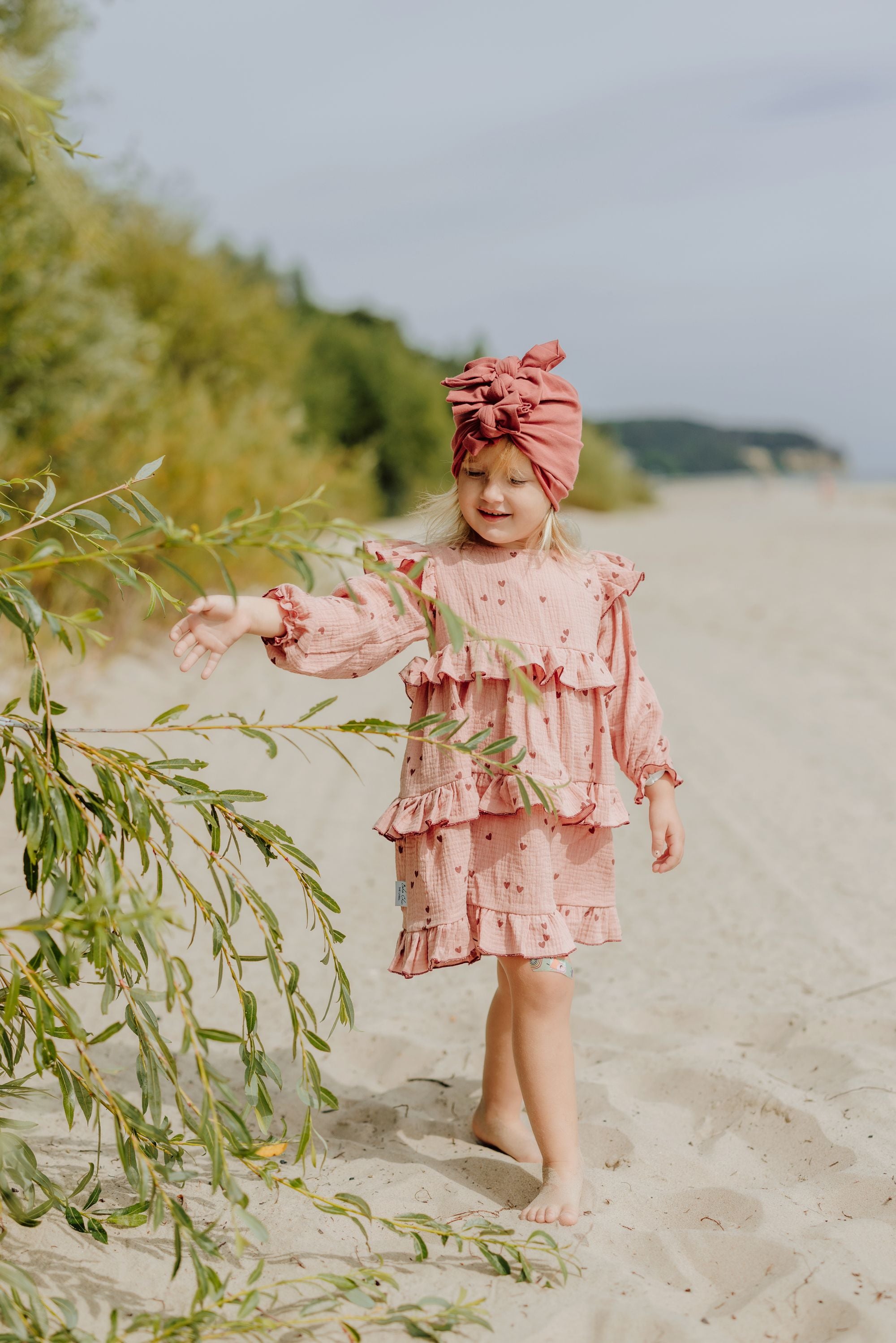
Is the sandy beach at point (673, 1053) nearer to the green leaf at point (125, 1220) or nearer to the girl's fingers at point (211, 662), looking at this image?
the green leaf at point (125, 1220)

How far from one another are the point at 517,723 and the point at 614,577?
1.45 ft

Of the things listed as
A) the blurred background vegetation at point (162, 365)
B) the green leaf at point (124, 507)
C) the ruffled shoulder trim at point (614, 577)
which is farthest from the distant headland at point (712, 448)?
the green leaf at point (124, 507)

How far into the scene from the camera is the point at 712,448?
34375 mm

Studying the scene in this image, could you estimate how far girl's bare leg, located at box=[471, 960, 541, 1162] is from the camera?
2.50 metres

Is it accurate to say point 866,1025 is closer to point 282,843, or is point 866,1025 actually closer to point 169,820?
point 282,843

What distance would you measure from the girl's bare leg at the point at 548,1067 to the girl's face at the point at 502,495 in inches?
33.4

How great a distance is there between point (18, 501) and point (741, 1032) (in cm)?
499

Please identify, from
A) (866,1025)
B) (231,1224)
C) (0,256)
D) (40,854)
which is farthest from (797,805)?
(0,256)

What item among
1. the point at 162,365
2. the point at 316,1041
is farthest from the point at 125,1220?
the point at 162,365

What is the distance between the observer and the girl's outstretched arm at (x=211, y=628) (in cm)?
196

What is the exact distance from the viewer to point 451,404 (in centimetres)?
246

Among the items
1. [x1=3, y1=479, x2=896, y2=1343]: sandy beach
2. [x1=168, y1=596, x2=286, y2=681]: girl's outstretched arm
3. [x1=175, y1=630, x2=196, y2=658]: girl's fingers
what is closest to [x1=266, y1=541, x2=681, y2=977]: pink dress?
[x1=168, y1=596, x2=286, y2=681]: girl's outstretched arm

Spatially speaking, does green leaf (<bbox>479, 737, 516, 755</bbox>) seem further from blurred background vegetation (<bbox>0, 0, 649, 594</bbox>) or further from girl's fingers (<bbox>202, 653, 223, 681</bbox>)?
blurred background vegetation (<bbox>0, 0, 649, 594</bbox>)

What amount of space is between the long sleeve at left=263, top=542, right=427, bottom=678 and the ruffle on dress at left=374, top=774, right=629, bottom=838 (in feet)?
0.92
